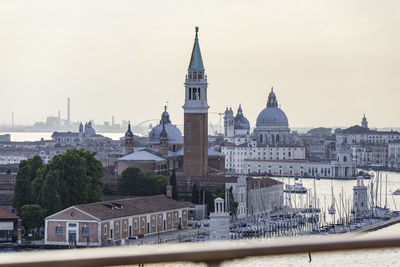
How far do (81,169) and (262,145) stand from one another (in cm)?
2610

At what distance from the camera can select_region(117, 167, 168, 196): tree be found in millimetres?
16781

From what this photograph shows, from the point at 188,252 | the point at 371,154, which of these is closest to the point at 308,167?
the point at 371,154

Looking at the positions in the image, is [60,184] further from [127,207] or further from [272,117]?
[272,117]

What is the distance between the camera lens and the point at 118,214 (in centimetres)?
1252

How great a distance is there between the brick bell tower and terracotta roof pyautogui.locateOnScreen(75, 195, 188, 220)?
14.2 ft

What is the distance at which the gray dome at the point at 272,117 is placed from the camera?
41062mm

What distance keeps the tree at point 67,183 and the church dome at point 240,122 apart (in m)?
31.0

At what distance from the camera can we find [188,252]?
3.66ft

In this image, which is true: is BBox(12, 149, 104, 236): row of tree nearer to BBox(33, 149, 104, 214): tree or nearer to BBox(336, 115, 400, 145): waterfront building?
BBox(33, 149, 104, 214): tree

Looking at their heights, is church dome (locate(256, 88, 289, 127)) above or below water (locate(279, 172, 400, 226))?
above

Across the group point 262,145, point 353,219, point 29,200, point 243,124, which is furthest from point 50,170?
point 243,124

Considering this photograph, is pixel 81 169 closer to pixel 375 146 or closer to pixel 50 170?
pixel 50 170

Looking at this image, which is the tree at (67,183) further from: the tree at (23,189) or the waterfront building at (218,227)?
the waterfront building at (218,227)

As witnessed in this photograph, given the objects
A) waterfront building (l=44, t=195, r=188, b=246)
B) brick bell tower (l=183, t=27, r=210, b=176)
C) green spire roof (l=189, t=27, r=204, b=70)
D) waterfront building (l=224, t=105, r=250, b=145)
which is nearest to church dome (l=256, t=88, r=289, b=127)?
waterfront building (l=224, t=105, r=250, b=145)
